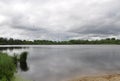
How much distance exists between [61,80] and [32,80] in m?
4.35

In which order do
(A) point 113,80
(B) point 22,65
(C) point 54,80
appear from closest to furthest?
(A) point 113,80 < (C) point 54,80 < (B) point 22,65

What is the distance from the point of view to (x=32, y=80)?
30391 millimetres

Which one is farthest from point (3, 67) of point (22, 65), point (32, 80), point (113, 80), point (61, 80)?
point (22, 65)

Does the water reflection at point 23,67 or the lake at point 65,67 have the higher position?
the water reflection at point 23,67

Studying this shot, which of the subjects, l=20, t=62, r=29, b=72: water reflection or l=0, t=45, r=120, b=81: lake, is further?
l=20, t=62, r=29, b=72: water reflection

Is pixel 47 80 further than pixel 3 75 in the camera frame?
Yes

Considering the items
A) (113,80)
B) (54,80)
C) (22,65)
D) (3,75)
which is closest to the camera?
(3,75)

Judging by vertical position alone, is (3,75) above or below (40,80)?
above

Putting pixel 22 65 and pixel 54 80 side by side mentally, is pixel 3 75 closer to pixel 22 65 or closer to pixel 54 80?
pixel 54 80

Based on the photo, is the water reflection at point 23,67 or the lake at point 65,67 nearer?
the lake at point 65,67

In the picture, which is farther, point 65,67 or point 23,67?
point 65,67

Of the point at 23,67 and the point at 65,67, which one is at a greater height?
the point at 23,67

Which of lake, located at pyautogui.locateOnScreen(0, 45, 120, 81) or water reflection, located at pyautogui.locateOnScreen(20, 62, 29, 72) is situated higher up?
water reflection, located at pyautogui.locateOnScreen(20, 62, 29, 72)

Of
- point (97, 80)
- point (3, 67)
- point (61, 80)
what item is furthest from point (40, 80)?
point (97, 80)
